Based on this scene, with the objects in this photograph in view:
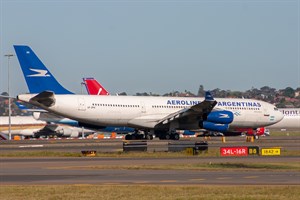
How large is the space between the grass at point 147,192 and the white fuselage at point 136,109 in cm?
4263

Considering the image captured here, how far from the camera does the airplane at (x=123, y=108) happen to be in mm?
69750

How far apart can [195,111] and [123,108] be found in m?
7.03

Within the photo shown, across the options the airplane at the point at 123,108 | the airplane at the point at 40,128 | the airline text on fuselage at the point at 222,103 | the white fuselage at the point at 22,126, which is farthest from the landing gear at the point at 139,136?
the white fuselage at the point at 22,126

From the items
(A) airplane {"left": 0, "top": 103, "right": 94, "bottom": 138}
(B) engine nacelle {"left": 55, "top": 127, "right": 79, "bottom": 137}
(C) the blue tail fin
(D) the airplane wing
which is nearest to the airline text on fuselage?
(D) the airplane wing

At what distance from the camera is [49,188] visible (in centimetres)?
2645

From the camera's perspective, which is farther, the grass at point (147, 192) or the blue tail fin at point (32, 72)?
the blue tail fin at point (32, 72)

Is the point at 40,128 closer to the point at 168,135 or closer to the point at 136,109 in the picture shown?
the point at 168,135

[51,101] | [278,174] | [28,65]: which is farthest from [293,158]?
[28,65]

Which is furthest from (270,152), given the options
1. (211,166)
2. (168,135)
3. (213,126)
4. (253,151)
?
(168,135)

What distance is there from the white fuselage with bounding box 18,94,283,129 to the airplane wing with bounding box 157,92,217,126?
47.0 inches

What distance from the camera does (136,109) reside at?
72.6m

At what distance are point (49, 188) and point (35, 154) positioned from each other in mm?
23053

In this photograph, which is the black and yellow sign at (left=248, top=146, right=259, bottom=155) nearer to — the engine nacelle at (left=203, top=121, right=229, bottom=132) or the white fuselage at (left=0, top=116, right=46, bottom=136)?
the engine nacelle at (left=203, top=121, right=229, bottom=132)

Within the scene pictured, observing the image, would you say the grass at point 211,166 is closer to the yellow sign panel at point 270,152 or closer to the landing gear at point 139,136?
the yellow sign panel at point 270,152
